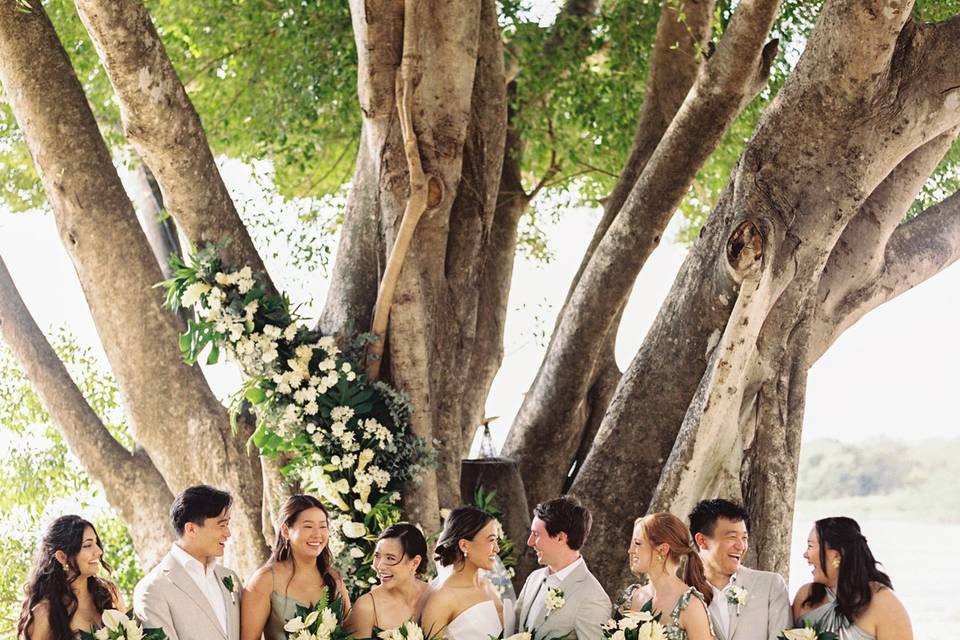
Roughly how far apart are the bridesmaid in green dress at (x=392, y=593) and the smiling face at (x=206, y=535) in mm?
501

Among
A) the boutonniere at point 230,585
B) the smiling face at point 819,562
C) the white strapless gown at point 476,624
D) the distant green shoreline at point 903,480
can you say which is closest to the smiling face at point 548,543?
the white strapless gown at point 476,624

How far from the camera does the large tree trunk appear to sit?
565cm

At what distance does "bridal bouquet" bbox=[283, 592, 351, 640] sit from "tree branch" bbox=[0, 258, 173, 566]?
8.46ft

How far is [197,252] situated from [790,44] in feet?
14.9

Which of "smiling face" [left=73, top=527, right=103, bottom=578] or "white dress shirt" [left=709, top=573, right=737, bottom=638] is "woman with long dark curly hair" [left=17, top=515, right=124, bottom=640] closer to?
"smiling face" [left=73, top=527, right=103, bottom=578]

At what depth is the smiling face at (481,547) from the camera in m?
3.98

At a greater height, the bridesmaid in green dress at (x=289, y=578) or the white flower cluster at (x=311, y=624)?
the bridesmaid in green dress at (x=289, y=578)

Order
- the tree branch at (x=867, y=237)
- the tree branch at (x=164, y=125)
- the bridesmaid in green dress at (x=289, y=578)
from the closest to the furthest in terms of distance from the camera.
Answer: the bridesmaid in green dress at (x=289, y=578) → the tree branch at (x=164, y=125) → the tree branch at (x=867, y=237)

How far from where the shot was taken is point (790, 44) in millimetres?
8109

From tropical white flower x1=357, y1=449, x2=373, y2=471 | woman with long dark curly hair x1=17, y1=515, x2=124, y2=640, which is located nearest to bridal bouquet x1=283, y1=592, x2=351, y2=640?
woman with long dark curly hair x1=17, y1=515, x2=124, y2=640

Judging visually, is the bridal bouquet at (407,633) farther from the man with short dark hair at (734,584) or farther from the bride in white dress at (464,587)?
the man with short dark hair at (734,584)

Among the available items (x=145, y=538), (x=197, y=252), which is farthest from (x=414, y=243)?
(x=145, y=538)

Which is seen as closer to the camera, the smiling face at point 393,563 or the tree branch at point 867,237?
the smiling face at point 393,563

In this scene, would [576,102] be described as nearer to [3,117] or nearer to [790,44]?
[790,44]
